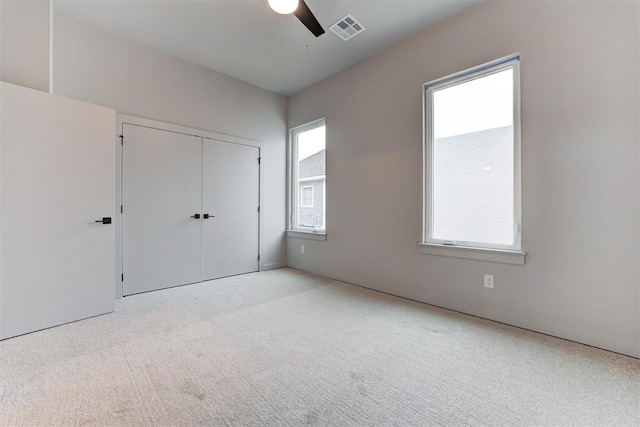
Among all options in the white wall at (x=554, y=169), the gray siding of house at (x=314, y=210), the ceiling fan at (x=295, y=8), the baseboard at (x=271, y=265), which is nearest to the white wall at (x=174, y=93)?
the baseboard at (x=271, y=265)

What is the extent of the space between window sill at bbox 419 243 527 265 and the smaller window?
6.86 feet

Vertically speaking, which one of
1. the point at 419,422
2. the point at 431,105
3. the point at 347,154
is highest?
the point at 431,105

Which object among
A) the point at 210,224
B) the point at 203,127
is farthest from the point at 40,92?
the point at 210,224

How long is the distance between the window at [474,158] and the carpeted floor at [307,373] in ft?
2.90

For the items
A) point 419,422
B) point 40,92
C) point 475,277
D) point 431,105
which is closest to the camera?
point 419,422

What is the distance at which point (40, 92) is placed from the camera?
243cm

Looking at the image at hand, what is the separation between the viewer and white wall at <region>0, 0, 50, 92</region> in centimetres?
242

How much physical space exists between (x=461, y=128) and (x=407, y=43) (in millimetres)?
1245

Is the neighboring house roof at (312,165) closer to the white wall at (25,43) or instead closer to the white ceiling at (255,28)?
the white ceiling at (255,28)

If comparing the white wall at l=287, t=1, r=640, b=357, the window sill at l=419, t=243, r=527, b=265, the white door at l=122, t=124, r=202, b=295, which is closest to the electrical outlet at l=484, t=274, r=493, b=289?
the white wall at l=287, t=1, r=640, b=357

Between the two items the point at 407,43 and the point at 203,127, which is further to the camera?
the point at 203,127

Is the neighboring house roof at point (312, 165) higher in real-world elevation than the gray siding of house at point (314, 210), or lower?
higher

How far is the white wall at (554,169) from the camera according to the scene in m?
2.04

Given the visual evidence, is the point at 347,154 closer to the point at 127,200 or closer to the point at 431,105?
the point at 431,105
